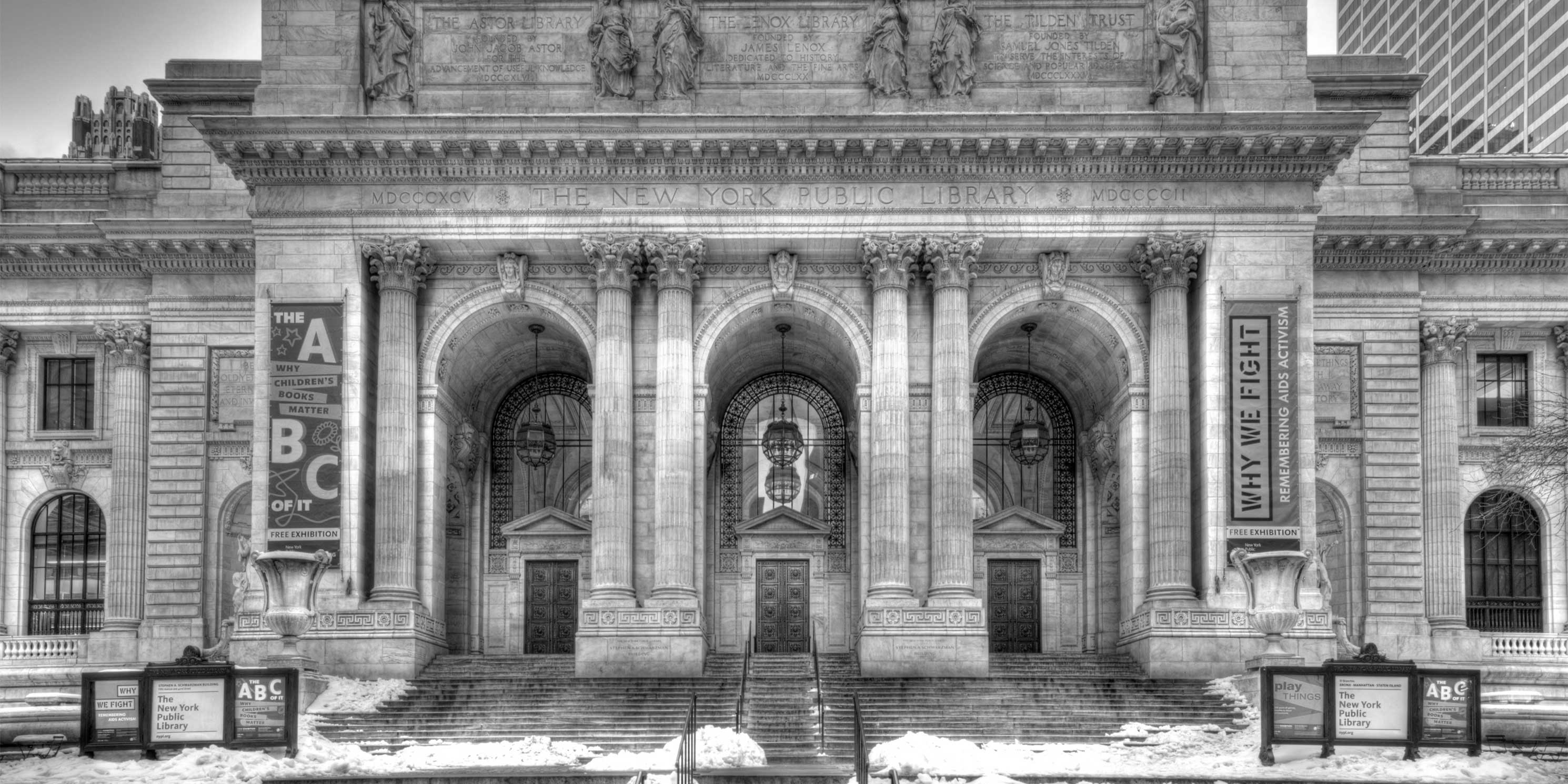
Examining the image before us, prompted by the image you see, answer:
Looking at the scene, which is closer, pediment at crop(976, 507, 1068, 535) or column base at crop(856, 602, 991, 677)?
column base at crop(856, 602, 991, 677)

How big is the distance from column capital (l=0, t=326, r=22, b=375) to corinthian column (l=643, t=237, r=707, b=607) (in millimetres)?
17733

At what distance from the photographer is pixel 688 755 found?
88.8 feet

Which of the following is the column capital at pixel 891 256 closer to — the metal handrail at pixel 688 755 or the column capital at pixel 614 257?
the column capital at pixel 614 257

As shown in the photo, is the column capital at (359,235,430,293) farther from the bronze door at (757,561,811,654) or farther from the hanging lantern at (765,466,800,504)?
the bronze door at (757,561,811,654)

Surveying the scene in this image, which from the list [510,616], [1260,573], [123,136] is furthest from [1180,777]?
[123,136]

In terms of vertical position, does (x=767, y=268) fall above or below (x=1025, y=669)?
above

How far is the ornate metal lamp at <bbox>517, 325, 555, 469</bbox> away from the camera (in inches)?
1773

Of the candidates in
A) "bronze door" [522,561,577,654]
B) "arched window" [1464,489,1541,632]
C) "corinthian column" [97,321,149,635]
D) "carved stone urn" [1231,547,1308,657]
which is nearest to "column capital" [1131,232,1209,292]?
"carved stone urn" [1231,547,1308,657]

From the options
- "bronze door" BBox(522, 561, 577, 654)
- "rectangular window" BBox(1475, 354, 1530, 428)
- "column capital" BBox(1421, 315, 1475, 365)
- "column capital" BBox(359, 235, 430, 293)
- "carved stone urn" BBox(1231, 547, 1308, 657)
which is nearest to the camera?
"carved stone urn" BBox(1231, 547, 1308, 657)

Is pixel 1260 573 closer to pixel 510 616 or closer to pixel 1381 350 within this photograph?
pixel 1381 350

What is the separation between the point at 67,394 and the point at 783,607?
1940 centimetres

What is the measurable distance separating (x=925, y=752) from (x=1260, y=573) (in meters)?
10.1

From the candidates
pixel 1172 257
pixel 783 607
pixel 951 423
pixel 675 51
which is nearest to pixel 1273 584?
pixel 951 423

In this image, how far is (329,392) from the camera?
38938 mm
